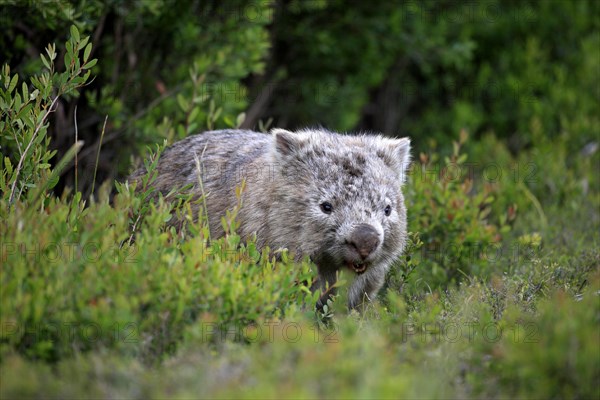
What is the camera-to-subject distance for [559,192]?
27.4 feet

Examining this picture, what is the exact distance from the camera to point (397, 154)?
19.2 ft

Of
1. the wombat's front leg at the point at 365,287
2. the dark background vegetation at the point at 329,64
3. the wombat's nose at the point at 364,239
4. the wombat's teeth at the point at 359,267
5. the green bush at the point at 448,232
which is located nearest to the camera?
the wombat's nose at the point at 364,239

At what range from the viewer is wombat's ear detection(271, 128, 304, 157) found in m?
5.54

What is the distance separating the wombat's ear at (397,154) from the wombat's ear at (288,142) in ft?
2.27

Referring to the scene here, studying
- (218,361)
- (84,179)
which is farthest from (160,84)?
(218,361)

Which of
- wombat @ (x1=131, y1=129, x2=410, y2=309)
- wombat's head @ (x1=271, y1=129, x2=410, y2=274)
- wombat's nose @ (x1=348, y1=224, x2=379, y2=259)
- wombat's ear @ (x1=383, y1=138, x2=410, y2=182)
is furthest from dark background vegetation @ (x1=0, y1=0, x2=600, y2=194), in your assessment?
wombat's nose @ (x1=348, y1=224, x2=379, y2=259)

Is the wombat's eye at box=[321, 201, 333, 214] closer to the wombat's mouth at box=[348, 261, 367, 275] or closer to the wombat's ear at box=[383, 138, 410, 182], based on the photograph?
the wombat's mouth at box=[348, 261, 367, 275]

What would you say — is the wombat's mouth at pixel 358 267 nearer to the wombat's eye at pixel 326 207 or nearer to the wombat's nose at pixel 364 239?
the wombat's nose at pixel 364 239

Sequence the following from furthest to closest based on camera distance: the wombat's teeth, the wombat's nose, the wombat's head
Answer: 1. the wombat's teeth
2. the wombat's head
3. the wombat's nose

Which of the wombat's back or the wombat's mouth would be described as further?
the wombat's back

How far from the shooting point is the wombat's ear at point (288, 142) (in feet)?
18.2

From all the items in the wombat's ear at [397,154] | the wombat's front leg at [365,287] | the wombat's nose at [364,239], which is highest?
the wombat's ear at [397,154]

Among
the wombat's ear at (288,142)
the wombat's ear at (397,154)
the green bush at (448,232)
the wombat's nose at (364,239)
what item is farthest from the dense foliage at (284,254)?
the wombat's ear at (288,142)

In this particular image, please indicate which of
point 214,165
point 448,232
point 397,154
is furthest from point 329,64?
point 397,154
